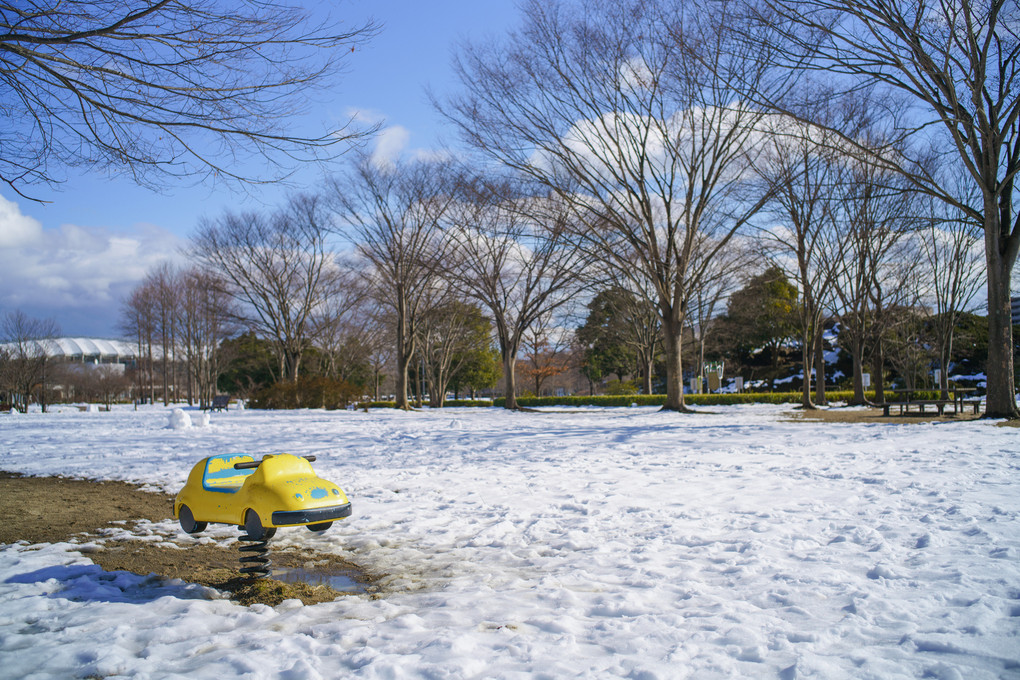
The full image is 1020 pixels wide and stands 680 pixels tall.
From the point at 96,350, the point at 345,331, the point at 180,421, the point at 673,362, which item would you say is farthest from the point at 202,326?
the point at 96,350

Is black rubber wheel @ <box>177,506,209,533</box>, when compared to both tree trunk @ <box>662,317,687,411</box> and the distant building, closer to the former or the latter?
tree trunk @ <box>662,317,687,411</box>

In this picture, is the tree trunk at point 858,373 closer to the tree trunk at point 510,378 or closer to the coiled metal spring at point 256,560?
the tree trunk at point 510,378

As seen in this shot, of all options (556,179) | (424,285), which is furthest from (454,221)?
(556,179)

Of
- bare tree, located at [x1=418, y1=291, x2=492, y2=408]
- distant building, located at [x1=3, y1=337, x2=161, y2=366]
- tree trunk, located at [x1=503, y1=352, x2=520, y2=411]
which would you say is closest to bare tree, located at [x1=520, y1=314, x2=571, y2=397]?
bare tree, located at [x1=418, y1=291, x2=492, y2=408]

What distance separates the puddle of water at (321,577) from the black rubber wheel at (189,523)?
55 cm

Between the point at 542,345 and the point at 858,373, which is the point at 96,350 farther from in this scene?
the point at 858,373

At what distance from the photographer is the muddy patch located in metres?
3.64

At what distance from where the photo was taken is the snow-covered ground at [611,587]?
254 cm

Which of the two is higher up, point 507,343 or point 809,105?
point 809,105

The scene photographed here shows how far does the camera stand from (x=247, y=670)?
247 cm

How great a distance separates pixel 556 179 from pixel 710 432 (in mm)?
8863

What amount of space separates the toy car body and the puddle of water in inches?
17.7

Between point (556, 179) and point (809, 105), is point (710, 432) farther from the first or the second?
point (556, 179)

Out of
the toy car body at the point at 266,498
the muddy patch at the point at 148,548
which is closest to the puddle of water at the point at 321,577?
the muddy patch at the point at 148,548
